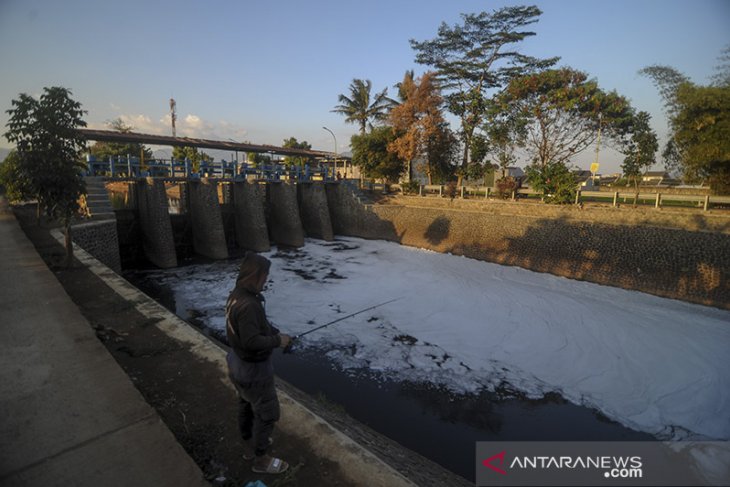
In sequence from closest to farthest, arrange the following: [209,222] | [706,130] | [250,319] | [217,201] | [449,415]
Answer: [250,319] < [449,415] < [706,130] < [209,222] < [217,201]

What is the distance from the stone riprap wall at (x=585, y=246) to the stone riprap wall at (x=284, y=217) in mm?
6258

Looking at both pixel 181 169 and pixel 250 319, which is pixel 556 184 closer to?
pixel 250 319

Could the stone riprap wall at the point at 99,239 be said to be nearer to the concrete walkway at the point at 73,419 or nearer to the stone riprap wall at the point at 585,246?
the concrete walkway at the point at 73,419

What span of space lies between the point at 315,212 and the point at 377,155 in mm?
8056

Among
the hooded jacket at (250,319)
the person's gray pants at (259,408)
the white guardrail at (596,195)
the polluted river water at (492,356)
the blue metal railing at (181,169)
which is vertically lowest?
the polluted river water at (492,356)

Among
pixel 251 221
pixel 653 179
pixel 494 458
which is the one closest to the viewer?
pixel 494 458

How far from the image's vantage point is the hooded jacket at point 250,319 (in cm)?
250

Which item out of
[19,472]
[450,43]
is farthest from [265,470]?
[450,43]

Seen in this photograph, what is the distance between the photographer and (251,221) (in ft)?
68.1

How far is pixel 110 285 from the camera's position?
7590 mm

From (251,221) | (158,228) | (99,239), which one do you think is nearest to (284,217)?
(251,221)

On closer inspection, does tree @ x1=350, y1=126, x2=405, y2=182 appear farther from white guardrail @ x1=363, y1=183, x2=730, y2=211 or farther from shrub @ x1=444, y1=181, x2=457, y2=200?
shrub @ x1=444, y1=181, x2=457, y2=200

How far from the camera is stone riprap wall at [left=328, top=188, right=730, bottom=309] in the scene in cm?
1214

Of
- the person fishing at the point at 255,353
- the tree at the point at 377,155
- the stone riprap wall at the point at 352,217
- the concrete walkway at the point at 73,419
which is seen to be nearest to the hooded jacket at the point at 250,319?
the person fishing at the point at 255,353
